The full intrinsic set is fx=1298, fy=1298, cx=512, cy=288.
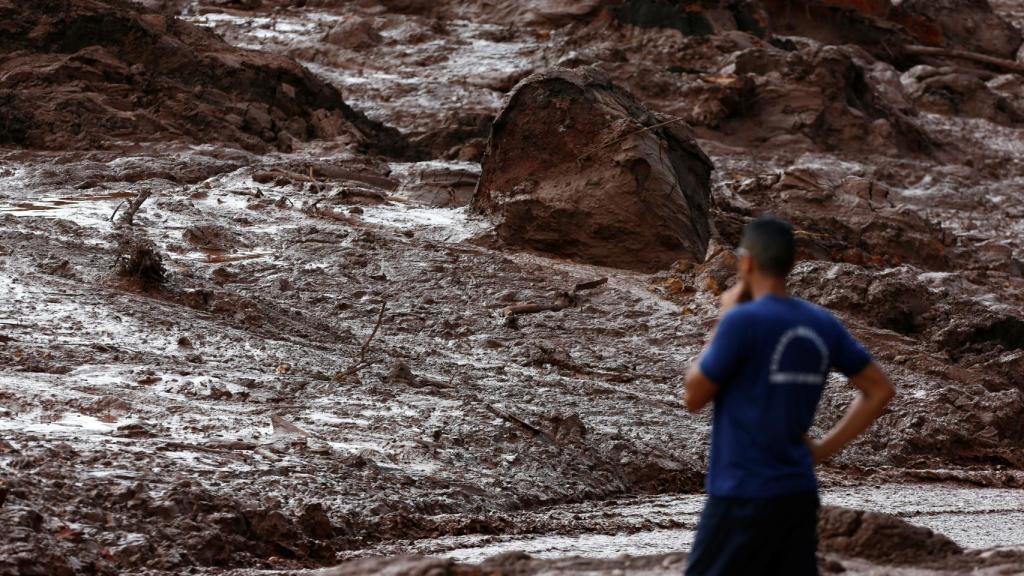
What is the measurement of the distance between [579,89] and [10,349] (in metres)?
6.56

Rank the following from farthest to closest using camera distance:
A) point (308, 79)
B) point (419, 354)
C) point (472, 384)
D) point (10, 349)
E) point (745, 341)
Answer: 1. point (308, 79)
2. point (419, 354)
3. point (472, 384)
4. point (10, 349)
5. point (745, 341)

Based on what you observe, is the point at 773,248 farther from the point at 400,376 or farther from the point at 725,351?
the point at 400,376

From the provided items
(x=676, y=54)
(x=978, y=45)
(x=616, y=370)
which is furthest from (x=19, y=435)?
(x=978, y=45)

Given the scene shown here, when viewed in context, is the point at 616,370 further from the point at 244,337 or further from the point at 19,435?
the point at 19,435

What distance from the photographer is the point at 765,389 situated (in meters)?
3.05

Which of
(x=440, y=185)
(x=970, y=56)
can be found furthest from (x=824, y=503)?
(x=970, y=56)

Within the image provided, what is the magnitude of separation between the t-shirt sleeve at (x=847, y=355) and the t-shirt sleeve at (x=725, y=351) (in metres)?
0.28

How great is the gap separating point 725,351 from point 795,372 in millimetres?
185

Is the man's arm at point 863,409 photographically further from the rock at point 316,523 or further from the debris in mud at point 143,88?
the debris in mud at point 143,88

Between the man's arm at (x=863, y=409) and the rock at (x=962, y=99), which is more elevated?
the rock at (x=962, y=99)

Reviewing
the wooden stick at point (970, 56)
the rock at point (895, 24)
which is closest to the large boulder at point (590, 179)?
the rock at point (895, 24)

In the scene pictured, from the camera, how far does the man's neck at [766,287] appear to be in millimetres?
3162

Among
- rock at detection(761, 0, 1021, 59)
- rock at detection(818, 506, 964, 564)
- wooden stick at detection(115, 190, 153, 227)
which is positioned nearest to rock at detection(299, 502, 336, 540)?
rock at detection(818, 506, 964, 564)

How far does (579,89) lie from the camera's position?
498 inches
